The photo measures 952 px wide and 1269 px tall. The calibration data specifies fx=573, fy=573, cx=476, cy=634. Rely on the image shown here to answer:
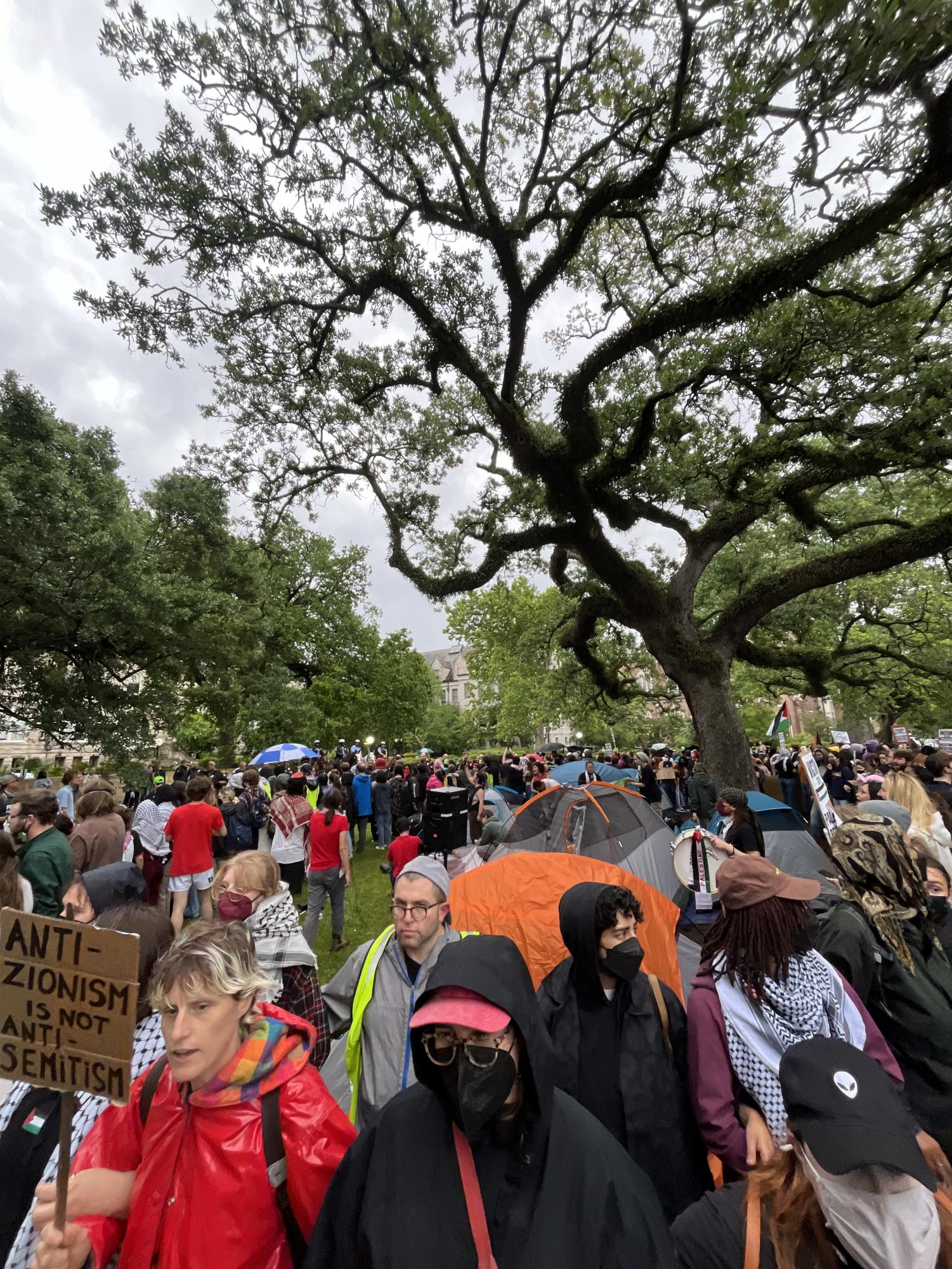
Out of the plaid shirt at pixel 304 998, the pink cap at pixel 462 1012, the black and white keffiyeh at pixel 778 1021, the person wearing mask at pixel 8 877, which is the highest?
the person wearing mask at pixel 8 877

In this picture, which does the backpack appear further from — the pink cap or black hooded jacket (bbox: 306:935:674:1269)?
the pink cap

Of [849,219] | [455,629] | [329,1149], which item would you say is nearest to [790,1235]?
[329,1149]

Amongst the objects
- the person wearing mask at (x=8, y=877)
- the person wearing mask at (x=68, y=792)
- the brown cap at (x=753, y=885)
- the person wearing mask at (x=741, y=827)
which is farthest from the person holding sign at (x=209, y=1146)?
the person wearing mask at (x=68, y=792)

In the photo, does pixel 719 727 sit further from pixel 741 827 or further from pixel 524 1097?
pixel 524 1097

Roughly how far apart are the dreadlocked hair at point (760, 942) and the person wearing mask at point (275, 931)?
1.78 meters

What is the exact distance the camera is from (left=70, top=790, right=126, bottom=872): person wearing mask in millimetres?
5664

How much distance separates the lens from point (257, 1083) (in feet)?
5.51

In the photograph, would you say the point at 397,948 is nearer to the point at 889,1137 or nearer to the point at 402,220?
the point at 889,1137

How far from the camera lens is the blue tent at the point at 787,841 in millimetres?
8094

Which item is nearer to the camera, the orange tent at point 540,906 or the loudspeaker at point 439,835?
the orange tent at point 540,906

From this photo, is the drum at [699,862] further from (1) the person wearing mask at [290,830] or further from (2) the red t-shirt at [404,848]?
(1) the person wearing mask at [290,830]

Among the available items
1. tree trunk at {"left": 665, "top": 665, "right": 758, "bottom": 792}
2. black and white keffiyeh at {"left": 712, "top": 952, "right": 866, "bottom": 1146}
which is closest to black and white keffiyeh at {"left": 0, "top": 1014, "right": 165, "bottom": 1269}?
black and white keffiyeh at {"left": 712, "top": 952, "right": 866, "bottom": 1146}

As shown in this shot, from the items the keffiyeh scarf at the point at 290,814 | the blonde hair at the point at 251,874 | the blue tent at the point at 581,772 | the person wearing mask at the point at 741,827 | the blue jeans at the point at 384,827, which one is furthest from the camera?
the blue tent at the point at 581,772

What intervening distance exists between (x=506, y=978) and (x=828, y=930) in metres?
1.81
